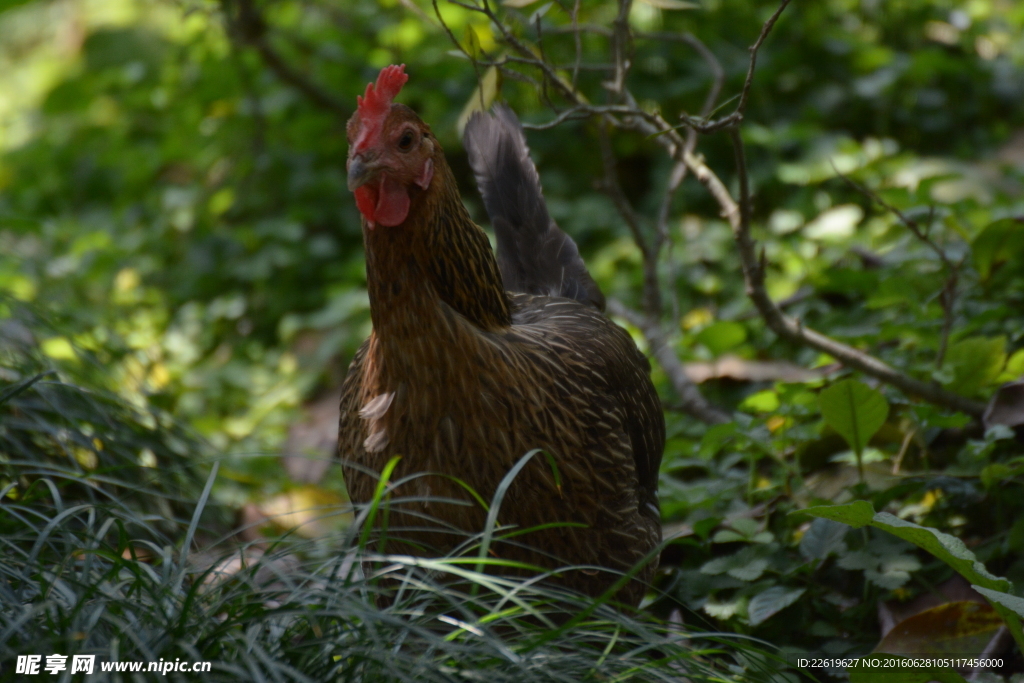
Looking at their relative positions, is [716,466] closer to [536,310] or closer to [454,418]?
[536,310]

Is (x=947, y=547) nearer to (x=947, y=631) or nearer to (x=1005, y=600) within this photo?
(x=1005, y=600)

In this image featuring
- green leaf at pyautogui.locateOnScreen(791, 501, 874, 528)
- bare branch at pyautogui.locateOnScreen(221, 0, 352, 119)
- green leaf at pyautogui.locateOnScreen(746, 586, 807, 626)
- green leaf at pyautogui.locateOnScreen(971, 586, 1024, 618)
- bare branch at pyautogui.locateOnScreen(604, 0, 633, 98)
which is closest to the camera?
green leaf at pyautogui.locateOnScreen(971, 586, 1024, 618)

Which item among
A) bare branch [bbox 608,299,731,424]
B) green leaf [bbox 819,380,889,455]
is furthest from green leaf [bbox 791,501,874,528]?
bare branch [bbox 608,299,731,424]

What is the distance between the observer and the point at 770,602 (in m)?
2.48

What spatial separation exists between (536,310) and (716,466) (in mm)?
922

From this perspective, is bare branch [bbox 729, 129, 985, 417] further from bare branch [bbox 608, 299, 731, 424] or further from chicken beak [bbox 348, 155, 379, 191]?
chicken beak [bbox 348, 155, 379, 191]

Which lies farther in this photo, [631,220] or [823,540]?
[631,220]

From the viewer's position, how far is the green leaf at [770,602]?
7.98 ft

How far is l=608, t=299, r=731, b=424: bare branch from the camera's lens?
11.7ft

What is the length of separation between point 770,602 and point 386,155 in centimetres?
149

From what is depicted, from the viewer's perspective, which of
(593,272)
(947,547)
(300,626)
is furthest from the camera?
(593,272)

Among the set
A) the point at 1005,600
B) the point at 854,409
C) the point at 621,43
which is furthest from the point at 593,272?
the point at 1005,600

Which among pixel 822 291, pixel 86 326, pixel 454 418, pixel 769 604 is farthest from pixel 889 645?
pixel 86 326

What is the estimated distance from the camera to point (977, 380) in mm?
2891
